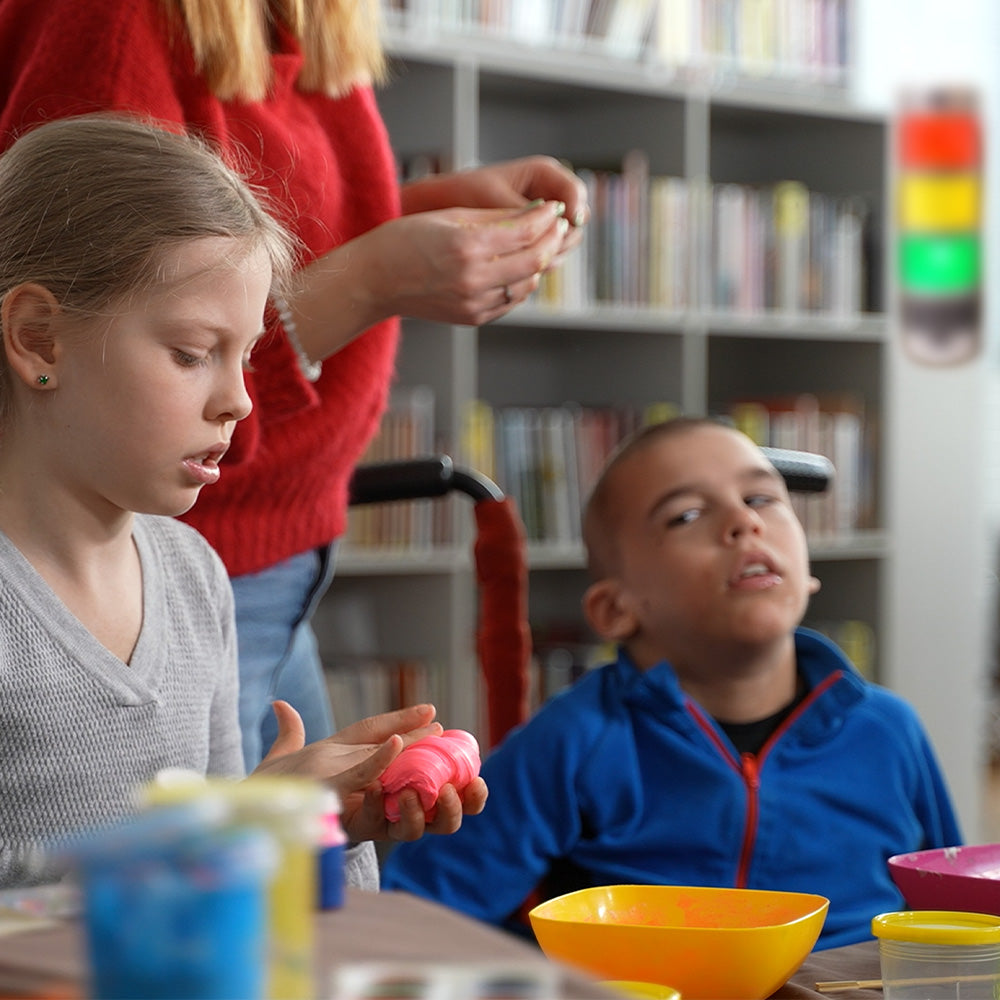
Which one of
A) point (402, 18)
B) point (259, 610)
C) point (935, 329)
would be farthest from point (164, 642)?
point (935, 329)

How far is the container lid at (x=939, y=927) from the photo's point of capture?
Answer: 81 cm

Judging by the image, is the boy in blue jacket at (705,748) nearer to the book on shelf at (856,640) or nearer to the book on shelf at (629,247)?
the book on shelf at (629,247)

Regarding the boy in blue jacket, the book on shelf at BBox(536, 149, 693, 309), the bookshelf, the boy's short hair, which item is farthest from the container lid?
the book on shelf at BBox(536, 149, 693, 309)

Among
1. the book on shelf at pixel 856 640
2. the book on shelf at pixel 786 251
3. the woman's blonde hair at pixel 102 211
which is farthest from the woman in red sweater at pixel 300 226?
the book on shelf at pixel 856 640

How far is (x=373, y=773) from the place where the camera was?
83 cm

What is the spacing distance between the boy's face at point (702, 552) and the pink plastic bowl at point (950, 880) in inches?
17.5

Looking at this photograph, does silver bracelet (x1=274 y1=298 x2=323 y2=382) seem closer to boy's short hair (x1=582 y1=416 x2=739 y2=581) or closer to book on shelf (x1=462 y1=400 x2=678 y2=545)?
boy's short hair (x1=582 y1=416 x2=739 y2=581)

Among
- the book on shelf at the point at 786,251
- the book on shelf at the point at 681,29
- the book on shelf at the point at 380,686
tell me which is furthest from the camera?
the book on shelf at the point at 786,251

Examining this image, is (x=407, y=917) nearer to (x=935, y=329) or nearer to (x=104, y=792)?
(x=104, y=792)

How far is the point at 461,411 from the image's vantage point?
3.24m

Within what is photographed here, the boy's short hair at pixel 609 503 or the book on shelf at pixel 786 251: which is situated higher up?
the book on shelf at pixel 786 251

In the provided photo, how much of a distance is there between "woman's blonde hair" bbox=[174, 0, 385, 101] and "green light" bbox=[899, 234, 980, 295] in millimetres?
3747

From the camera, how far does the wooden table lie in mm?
438

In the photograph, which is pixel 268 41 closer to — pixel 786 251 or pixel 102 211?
pixel 102 211
